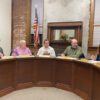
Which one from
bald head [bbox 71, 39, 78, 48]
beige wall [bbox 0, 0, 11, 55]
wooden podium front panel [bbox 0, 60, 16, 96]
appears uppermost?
beige wall [bbox 0, 0, 11, 55]

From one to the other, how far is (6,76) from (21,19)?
3.50 metres

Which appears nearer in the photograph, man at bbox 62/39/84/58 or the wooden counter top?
the wooden counter top

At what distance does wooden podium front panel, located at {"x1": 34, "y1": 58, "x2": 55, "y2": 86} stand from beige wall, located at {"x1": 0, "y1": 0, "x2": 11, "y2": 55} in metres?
2.73

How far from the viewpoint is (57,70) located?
14.1 ft

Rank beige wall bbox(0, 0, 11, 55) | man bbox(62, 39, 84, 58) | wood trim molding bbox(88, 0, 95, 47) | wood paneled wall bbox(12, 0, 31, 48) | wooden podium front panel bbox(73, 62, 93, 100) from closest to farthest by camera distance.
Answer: wooden podium front panel bbox(73, 62, 93, 100) → man bbox(62, 39, 84, 58) → wood trim molding bbox(88, 0, 95, 47) → beige wall bbox(0, 0, 11, 55) → wood paneled wall bbox(12, 0, 31, 48)

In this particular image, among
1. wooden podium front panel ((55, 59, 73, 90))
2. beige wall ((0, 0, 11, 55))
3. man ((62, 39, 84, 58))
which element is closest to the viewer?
wooden podium front panel ((55, 59, 73, 90))

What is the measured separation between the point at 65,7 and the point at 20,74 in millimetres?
3008

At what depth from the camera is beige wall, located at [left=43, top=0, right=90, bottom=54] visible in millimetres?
5785

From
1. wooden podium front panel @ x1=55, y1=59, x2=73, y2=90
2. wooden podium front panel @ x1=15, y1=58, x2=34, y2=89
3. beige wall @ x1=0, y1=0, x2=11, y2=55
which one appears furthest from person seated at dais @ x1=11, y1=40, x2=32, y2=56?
beige wall @ x1=0, y1=0, x2=11, y2=55

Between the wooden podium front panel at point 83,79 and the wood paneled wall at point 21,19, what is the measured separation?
3.40m

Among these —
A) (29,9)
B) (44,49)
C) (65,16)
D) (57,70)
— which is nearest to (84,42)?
(65,16)

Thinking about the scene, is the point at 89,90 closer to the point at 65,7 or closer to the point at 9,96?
the point at 9,96

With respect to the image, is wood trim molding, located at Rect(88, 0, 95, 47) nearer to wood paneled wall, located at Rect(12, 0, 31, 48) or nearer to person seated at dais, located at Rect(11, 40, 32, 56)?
person seated at dais, located at Rect(11, 40, 32, 56)

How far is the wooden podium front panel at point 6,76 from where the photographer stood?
3.65 meters
